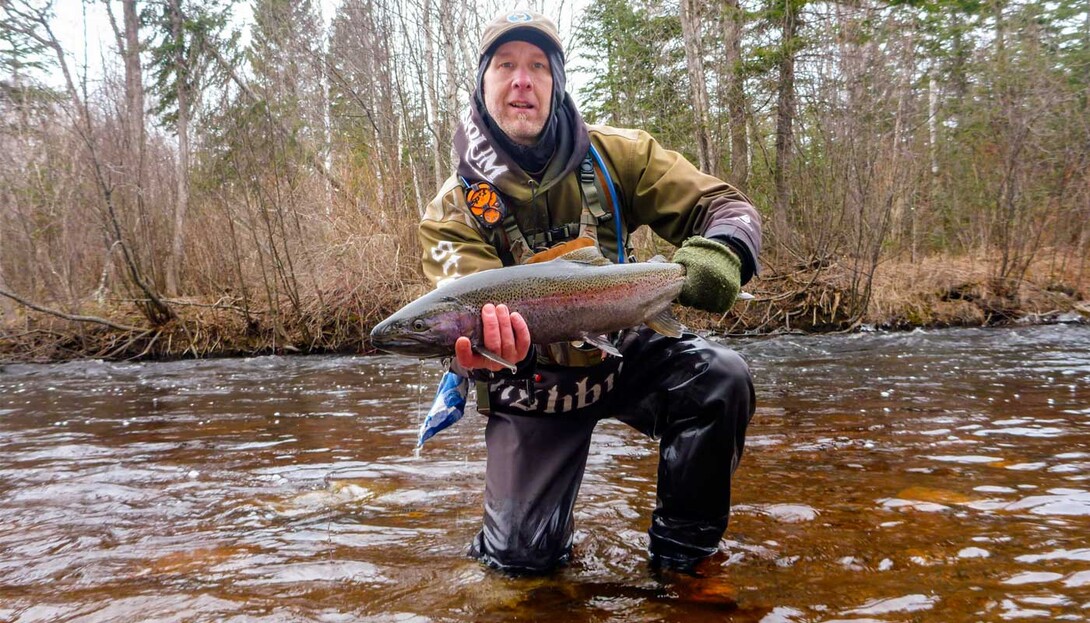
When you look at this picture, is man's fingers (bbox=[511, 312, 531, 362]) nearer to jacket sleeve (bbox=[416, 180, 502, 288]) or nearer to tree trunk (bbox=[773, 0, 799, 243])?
jacket sleeve (bbox=[416, 180, 502, 288])

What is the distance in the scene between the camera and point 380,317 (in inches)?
454

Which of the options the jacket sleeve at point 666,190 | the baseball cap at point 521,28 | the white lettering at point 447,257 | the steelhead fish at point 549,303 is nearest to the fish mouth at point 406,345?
the steelhead fish at point 549,303

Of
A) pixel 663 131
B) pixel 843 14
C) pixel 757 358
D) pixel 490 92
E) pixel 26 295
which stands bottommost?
pixel 757 358

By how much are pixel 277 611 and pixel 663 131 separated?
13.0 m

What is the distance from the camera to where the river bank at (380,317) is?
11.4 metres

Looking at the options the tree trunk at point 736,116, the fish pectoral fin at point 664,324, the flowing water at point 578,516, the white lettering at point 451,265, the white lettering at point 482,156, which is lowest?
the flowing water at point 578,516

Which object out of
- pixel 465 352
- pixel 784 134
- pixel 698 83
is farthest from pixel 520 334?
pixel 698 83

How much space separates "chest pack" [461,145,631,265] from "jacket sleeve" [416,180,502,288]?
0.05m

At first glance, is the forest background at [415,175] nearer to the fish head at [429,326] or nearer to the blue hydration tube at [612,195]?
the blue hydration tube at [612,195]

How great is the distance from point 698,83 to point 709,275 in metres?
11.3

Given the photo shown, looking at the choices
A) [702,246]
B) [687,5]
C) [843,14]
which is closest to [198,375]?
[702,246]

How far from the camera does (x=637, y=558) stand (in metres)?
2.85

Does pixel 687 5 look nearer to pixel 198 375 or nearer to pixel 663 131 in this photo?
pixel 663 131

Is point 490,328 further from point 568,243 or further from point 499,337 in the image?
point 568,243
